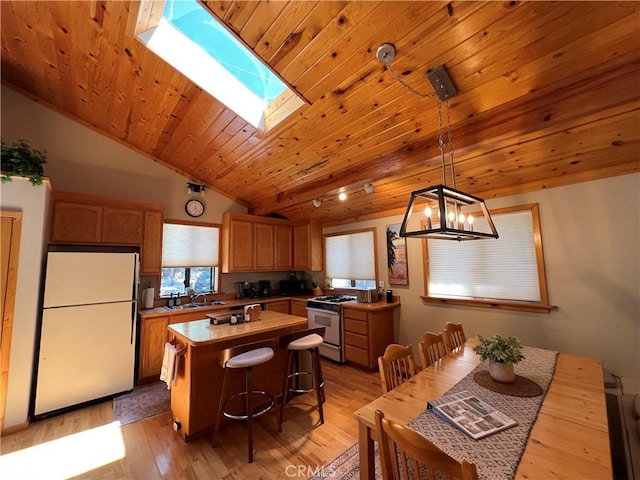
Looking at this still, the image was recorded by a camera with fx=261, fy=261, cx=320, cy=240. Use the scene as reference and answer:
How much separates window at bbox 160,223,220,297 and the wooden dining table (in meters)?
3.70

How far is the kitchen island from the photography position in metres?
2.17

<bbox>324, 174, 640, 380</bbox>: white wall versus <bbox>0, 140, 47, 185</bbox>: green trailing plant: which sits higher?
<bbox>0, 140, 47, 185</bbox>: green trailing plant

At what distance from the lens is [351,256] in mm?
4660

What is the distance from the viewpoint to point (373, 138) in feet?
8.53

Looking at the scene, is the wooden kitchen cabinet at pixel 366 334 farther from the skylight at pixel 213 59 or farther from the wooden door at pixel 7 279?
the wooden door at pixel 7 279

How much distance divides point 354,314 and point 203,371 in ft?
7.06

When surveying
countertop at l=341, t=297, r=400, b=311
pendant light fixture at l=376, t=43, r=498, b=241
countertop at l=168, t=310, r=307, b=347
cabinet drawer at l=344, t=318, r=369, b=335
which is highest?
pendant light fixture at l=376, t=43, r=498, b=241

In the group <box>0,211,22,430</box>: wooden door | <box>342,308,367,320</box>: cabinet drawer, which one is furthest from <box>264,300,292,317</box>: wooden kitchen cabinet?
<box>0,211,22,430</box>: wooden door

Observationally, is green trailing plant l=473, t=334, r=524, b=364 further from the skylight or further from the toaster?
the skylight

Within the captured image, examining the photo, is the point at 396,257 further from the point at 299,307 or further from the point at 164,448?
the point at 164,448

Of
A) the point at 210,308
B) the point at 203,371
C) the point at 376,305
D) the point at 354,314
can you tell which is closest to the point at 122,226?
the point at 210,308

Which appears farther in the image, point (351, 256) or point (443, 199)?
point (351, 256)

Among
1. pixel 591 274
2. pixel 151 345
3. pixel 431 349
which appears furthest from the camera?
pixel 151 345

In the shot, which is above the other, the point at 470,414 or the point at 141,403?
the point at 470,414
